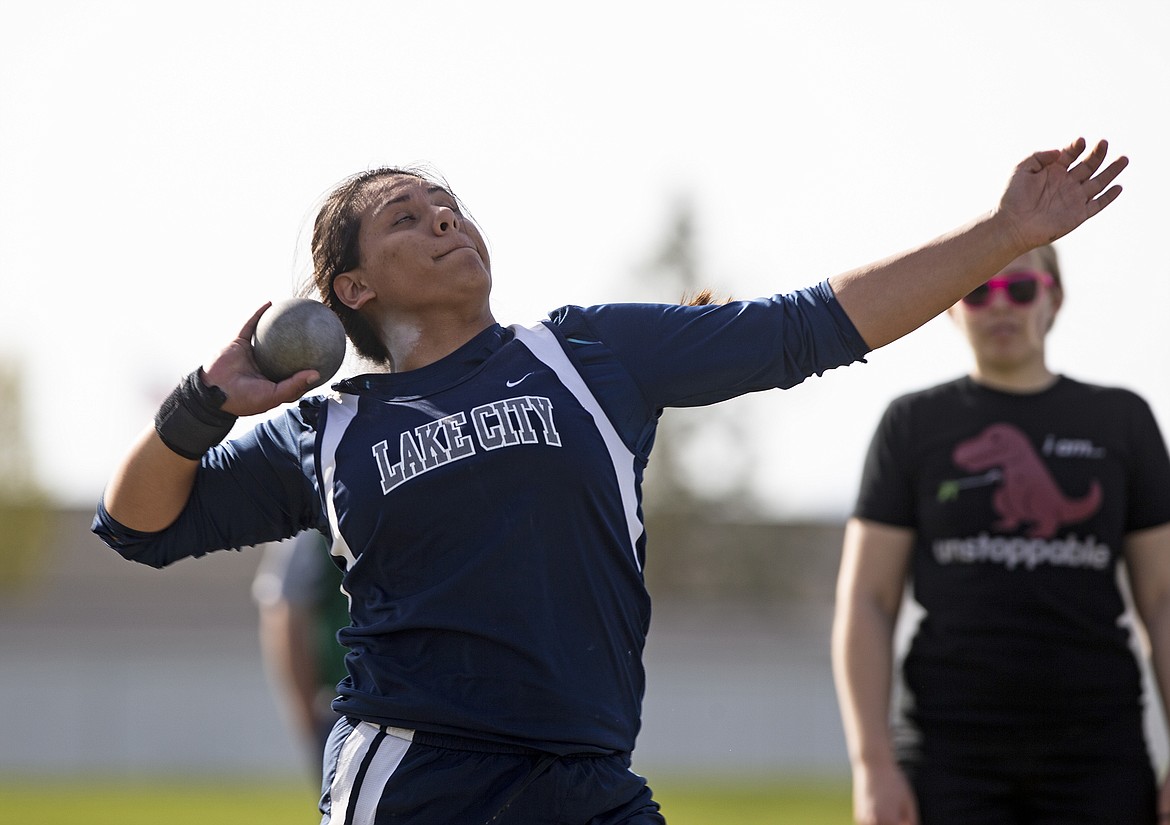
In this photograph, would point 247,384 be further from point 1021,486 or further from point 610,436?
point 1021,486

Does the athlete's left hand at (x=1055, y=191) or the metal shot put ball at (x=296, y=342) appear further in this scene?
the metal shot put ball at (x=296, y=342)

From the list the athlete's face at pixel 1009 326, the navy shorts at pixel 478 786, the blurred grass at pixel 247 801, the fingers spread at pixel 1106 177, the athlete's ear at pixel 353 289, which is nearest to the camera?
the navy shorts at pixel 478 786

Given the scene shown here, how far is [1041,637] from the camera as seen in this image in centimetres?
470

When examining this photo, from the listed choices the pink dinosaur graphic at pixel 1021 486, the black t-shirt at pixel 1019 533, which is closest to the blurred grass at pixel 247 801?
the black t-shirt at pixel 1019 533

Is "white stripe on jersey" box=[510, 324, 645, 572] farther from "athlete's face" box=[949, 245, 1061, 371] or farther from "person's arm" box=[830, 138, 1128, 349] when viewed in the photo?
"athlete's face" box=[949, 245, 1061, 371]

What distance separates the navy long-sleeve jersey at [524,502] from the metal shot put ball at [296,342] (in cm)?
14

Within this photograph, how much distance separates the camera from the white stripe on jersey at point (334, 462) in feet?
11.5

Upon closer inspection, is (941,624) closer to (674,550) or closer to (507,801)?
(507,801)

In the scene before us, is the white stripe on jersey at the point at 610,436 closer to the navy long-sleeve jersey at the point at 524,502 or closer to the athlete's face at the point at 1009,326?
the navy long-sleeve jersey at the point at 524,502

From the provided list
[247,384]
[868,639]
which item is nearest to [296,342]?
[247,384]

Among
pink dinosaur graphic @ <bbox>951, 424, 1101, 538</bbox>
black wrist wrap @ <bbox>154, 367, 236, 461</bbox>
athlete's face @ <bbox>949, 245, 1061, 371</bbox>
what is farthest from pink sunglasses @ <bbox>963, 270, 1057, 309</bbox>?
black wrist wrap @ <bbox>154, 367, 236, 461</bbox>

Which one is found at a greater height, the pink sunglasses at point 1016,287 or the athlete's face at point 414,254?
the athlete's face at point 414,254

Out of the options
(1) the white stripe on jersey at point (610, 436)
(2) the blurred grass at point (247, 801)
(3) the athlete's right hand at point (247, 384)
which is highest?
(3) the athlete's right hand at point (247, 384)

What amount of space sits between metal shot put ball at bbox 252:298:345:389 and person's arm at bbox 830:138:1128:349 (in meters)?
1.27
